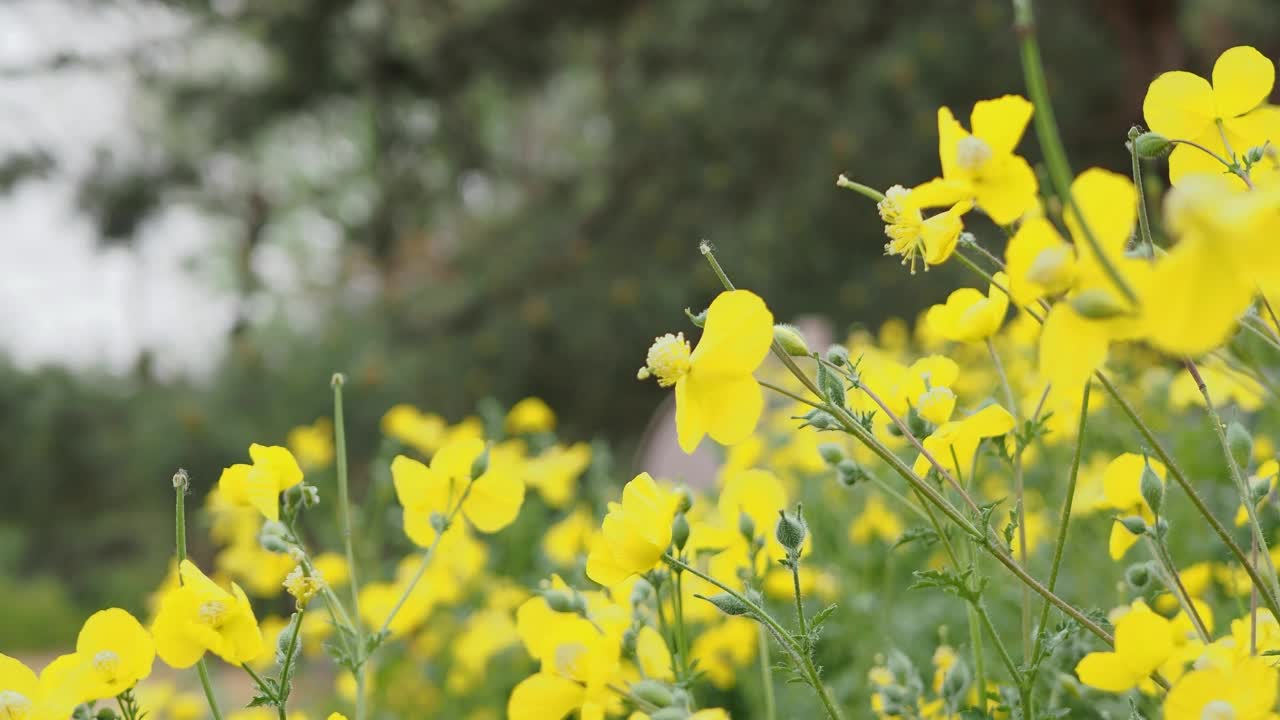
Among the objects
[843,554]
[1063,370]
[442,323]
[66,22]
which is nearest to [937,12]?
[442,323]

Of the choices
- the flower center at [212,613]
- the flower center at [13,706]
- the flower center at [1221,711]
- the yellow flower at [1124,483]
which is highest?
the yellow flower at [1124,483]

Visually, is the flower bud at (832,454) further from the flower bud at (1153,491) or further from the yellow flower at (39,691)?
the yellow flower at (39,691)

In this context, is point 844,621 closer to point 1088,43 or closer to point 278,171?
point 1088,43

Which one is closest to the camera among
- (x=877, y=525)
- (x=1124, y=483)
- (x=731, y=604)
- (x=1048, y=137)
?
(x=1048, y=137)

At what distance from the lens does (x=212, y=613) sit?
71 centimetres

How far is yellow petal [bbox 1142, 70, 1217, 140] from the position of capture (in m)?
0.70

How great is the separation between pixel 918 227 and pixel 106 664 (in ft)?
1.97

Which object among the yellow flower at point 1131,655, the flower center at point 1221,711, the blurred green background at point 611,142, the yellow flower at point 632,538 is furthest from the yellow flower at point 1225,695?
the blurred green background at point 611,142

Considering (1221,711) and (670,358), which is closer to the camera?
(1221,711)

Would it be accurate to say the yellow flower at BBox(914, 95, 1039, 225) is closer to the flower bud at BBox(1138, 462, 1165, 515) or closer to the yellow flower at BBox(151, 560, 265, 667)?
the flower bud at BBox(1138, 462, 1165, 515)

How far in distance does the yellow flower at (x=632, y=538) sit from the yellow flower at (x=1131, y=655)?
0.26 m

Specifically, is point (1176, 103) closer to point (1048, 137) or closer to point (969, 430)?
point (969, 430)

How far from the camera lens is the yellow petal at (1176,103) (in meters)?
0.70

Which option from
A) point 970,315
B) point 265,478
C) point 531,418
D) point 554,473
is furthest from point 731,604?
point 531,418
